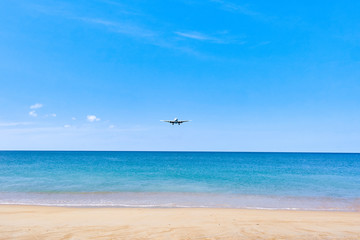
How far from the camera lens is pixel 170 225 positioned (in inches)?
419

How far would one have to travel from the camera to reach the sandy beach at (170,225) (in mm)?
9227

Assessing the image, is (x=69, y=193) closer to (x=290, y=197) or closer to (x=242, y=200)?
(x=242, y=200)

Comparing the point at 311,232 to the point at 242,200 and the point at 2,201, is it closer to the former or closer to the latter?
the point at 242,200

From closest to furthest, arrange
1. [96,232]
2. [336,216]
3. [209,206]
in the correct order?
[96,232]
[336,216]
[209,206]

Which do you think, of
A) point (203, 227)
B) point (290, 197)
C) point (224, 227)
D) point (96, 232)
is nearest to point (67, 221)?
point (96, 232)

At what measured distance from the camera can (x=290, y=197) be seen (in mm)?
20219

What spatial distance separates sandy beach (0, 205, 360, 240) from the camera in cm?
923

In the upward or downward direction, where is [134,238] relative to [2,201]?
upward

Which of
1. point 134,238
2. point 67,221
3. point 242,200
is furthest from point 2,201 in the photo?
point 242,200

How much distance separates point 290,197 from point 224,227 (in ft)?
Result: 43.3

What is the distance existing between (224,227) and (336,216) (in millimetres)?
8614

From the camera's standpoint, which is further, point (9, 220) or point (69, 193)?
point (69, 193)

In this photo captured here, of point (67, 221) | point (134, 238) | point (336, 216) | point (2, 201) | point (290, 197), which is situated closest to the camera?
point (134, 238)

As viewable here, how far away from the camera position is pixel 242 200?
18641mm
